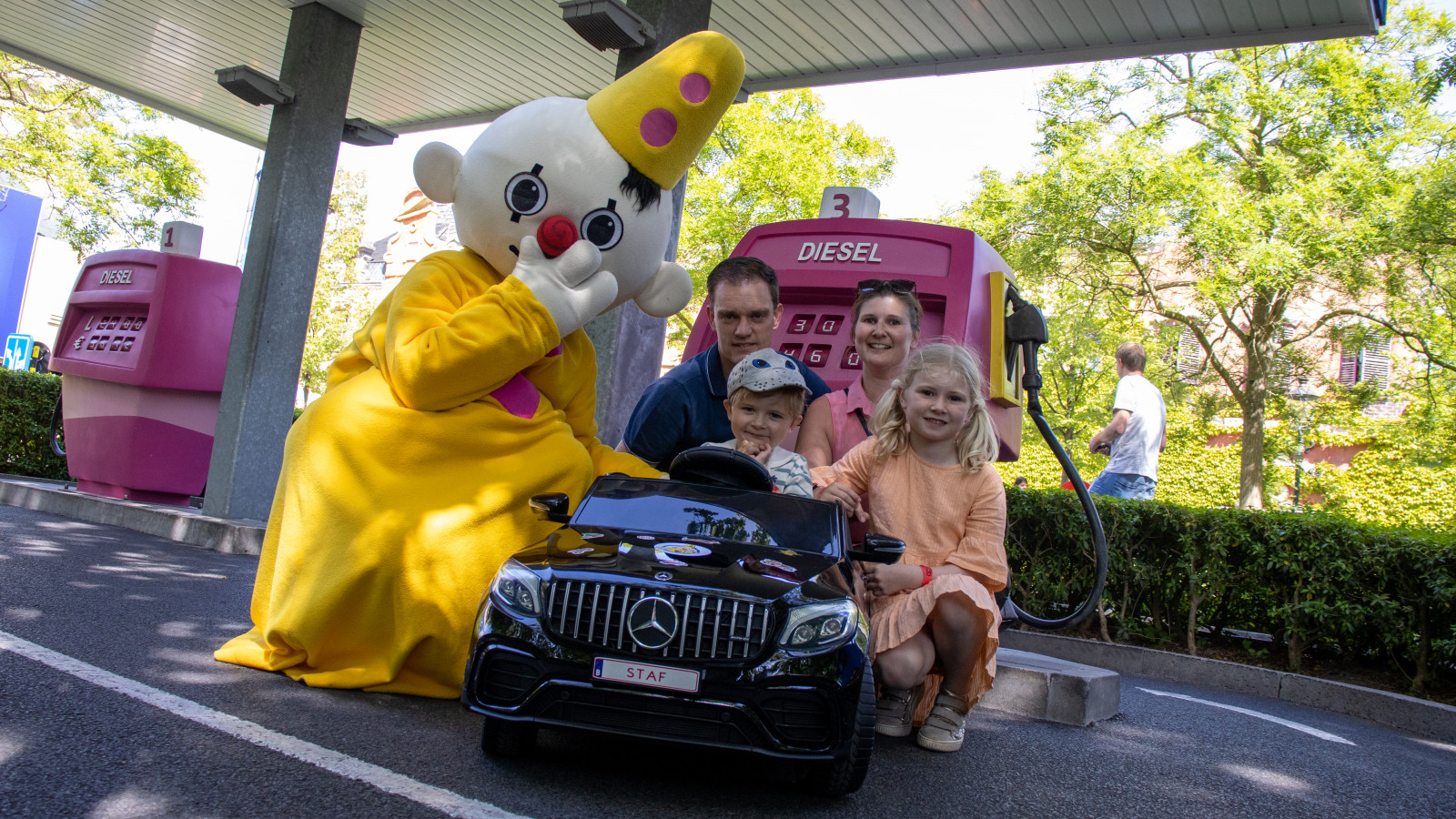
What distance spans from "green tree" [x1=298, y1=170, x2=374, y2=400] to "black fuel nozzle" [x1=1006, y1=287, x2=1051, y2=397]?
116 ft

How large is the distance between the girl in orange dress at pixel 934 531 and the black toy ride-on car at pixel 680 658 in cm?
76

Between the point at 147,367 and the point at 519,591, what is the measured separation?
6815 mm

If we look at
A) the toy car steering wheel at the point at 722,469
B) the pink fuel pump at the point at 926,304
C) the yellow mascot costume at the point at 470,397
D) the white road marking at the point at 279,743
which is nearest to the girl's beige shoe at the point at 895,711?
the toy car steering wheel at the point at 722,469

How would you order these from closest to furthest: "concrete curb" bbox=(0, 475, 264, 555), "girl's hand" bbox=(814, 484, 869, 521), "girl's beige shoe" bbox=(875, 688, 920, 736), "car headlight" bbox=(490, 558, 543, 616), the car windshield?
"car headlight" bbox=(490, 558, 543, 616)
the car windshield
"girl's hand" bbox=(814, 484, 869, 521)
"girl's beige shoe" bbox=(875, 688, 920, 736)
"concrete curb" bbox=(0, 475, 264, 555)

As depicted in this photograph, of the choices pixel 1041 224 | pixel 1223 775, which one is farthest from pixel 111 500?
pixel 1041 224

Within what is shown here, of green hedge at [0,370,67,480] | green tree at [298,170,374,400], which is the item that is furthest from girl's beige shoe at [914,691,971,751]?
green tree at [298,170,374,400]

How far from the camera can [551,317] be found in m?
3.77

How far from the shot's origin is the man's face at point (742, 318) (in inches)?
176

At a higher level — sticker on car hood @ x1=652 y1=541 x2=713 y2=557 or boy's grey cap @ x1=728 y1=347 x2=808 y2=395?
boy's grey cap @ x1=728 y1=347 x2=808 y2=395

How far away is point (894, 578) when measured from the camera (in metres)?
3.73

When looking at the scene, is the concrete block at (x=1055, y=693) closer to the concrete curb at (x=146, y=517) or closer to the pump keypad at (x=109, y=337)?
the concrete curb at (x=146, y=517)

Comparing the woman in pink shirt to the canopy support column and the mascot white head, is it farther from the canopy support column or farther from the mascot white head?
the canopy support column

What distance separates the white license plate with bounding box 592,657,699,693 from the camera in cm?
268

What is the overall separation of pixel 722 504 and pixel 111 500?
23.4 feet
